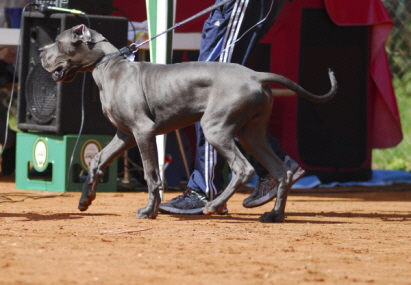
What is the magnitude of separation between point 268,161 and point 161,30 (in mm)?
1449

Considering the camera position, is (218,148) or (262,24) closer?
(218,148)

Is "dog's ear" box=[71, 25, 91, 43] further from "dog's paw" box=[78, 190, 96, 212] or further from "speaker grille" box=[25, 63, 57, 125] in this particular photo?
"speaker grille" box=[25, 63, 57, 125]

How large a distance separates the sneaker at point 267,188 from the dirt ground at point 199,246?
11 centimetres

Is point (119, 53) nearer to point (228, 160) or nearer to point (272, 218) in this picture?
point (228, 160)

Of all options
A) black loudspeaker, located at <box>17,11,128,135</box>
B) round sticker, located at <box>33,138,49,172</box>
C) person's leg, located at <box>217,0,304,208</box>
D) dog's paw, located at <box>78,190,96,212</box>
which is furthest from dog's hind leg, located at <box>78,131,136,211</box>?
round sticker, located at <box>33,138,49,172</box>

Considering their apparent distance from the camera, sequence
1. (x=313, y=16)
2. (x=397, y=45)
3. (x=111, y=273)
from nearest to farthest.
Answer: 1. (x=111, y=273)
2. (x=313, y=16)
3. (x=397, y=45)

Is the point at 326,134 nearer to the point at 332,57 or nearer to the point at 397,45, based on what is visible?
the point at 332,57

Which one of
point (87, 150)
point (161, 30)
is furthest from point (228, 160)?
point (87, 150)

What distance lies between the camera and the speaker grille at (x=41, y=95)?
21.0 ft

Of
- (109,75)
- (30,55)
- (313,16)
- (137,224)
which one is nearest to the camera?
(137,224)

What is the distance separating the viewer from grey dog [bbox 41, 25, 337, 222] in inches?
177

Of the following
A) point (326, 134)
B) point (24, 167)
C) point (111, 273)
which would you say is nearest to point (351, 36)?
point (326, 134)

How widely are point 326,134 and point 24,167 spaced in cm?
289

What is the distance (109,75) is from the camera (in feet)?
15.5
